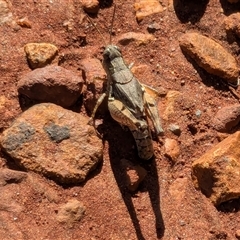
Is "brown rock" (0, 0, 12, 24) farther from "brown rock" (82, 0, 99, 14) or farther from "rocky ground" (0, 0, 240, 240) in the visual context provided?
"brown rock" (82, 0, 99, 14)

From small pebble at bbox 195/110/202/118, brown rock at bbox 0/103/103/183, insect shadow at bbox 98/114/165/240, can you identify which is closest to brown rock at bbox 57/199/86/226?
brown rock at bbox 0/103/103/183

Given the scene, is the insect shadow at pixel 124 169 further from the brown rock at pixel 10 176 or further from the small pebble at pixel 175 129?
the brown rock at pixel 10 176

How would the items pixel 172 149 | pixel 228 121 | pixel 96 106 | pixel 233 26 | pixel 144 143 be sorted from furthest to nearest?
pixel 233 26
pixel 228 121
pixel 172 149
pixel 96 106
pixel 144 143

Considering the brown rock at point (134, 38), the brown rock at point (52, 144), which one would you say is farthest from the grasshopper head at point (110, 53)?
the brown rock at point (52, 144)

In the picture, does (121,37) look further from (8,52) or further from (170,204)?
(170,204)

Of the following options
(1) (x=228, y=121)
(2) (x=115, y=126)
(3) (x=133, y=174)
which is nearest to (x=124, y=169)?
(3) (x=133, y=174)

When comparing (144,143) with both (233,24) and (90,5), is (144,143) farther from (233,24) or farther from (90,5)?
(233,24)
